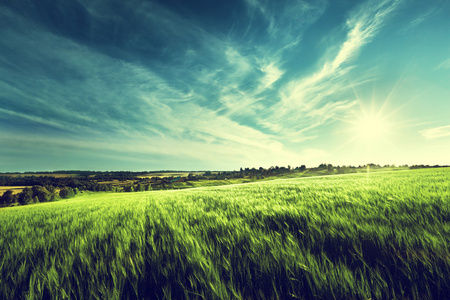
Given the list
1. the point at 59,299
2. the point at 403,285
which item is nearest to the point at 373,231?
the point at 403,285

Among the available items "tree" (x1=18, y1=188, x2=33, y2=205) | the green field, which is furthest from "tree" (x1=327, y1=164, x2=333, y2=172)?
"tree" (x1=18, y1=188, x2=33, y2=205)

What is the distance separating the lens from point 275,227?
2.93 metres

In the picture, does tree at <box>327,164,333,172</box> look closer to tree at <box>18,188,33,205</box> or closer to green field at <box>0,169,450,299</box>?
green field at <box>0,169,450,299</box>

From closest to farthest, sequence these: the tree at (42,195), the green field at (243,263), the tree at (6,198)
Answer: the green field at (243,263)
the tree at (6,198)
the tree at (42,195)

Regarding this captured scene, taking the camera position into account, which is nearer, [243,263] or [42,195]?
[243,263]

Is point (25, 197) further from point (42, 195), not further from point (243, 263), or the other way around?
point (243, 263)

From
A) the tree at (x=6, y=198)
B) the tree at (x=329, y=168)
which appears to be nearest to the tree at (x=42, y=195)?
the tree at (x=6, y=198)

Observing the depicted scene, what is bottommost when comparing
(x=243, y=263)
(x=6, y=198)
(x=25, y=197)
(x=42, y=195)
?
(x=6, y=198)

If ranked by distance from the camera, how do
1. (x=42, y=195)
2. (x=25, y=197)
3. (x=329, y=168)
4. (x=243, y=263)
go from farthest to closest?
1. (x=329, y=168)
2. (x=42, y=195)
3. (x=25, y=197)
4. (x=243, y=263)

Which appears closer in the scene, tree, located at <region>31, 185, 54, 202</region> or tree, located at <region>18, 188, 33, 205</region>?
tree, located at <region>18, 188, 33, 205</region>

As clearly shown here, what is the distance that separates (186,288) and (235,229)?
1258 millimetres

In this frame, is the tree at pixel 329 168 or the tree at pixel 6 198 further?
the tree at pixel 329 168

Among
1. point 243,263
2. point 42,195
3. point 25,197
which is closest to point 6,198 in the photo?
point 25,197

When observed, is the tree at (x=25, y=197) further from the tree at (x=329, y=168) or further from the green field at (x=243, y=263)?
the tree at (x=329, y=168)
